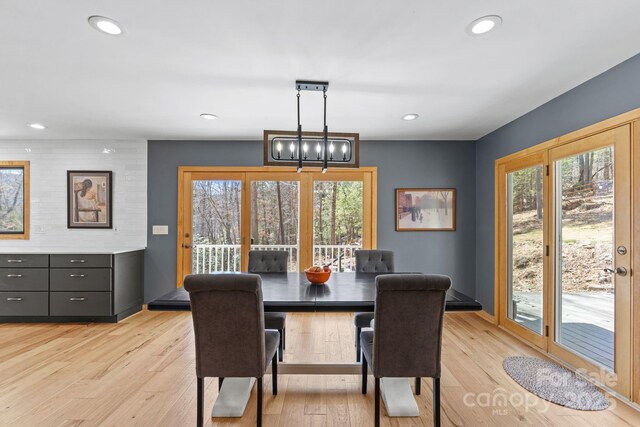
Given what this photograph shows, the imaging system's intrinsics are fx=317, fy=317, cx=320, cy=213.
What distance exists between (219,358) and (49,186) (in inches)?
174

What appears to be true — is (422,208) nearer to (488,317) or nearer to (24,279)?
(488,317)

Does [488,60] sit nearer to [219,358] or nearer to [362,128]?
[362,128]

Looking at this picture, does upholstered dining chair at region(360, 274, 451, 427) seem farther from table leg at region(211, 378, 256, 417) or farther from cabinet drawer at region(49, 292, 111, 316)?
cabinet drawer at region(49, 292, 111, 316)

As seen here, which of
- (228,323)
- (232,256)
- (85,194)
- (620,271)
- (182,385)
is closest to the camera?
(228,323)

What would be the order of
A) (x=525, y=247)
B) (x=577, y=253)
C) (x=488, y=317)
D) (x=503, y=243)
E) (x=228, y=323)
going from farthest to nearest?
1. (x=488, y=317)
2. (x=503, y=243)
3. (x=525, y=247)
4. (x=577, y=253)
5. (x=228, y=323)

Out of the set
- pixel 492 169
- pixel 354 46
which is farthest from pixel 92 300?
pixel 492 169

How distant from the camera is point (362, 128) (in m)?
4.02

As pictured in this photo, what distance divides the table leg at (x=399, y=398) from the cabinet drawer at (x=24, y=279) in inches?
165

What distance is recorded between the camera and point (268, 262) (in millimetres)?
3238

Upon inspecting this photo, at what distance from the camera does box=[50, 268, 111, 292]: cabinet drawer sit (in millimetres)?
3910

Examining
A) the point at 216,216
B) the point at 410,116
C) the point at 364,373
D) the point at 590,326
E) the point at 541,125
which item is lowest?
the point at 364,373

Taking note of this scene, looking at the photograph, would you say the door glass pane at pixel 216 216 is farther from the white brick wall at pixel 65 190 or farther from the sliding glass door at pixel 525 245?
the sliding glass door at pixel 525 245

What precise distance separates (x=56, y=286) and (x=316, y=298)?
3.74m


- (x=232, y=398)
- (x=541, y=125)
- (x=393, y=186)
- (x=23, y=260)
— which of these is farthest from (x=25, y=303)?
(x=541, y=125)
